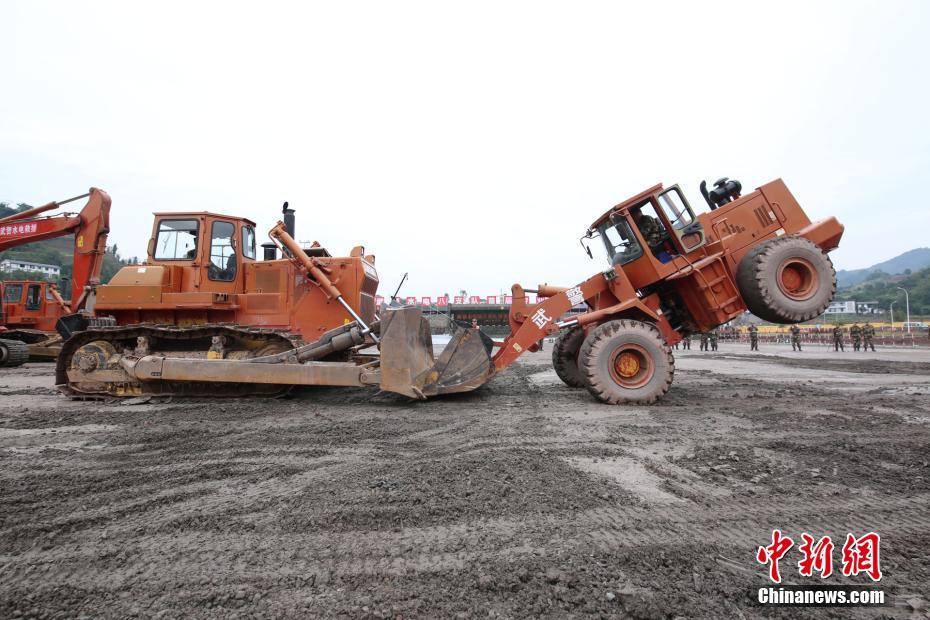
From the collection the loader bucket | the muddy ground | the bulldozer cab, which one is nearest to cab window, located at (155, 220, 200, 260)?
the bulldozer cab

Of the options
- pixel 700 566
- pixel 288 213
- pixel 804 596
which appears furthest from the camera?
pixel 288 213

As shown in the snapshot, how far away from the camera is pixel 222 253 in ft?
24.9

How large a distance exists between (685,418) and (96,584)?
18.4ft

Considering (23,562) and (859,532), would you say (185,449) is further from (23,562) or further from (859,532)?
(859,532)

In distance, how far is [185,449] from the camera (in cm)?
426

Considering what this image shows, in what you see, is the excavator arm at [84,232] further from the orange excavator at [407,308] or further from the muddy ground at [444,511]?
the muddy ground at [444,511]

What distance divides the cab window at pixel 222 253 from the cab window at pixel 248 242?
0.19m

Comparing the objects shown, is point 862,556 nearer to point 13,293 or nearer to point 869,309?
point 13,293

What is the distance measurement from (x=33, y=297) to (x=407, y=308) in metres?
16.2

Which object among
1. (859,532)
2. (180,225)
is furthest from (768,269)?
(180,225)

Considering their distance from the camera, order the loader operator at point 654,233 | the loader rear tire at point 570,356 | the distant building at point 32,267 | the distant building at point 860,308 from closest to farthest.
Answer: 1. the loader operator at point 654,233
2. the loader rear tire at point 570,356
3. the distant building at point 32,267
4. the distant building at point 860,308

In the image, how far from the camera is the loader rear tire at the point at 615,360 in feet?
21.4

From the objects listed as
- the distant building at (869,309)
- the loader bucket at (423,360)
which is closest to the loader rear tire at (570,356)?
the loader bucket at (423,360)

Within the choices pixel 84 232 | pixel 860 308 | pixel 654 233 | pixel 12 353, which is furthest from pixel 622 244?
pixel 860 308
